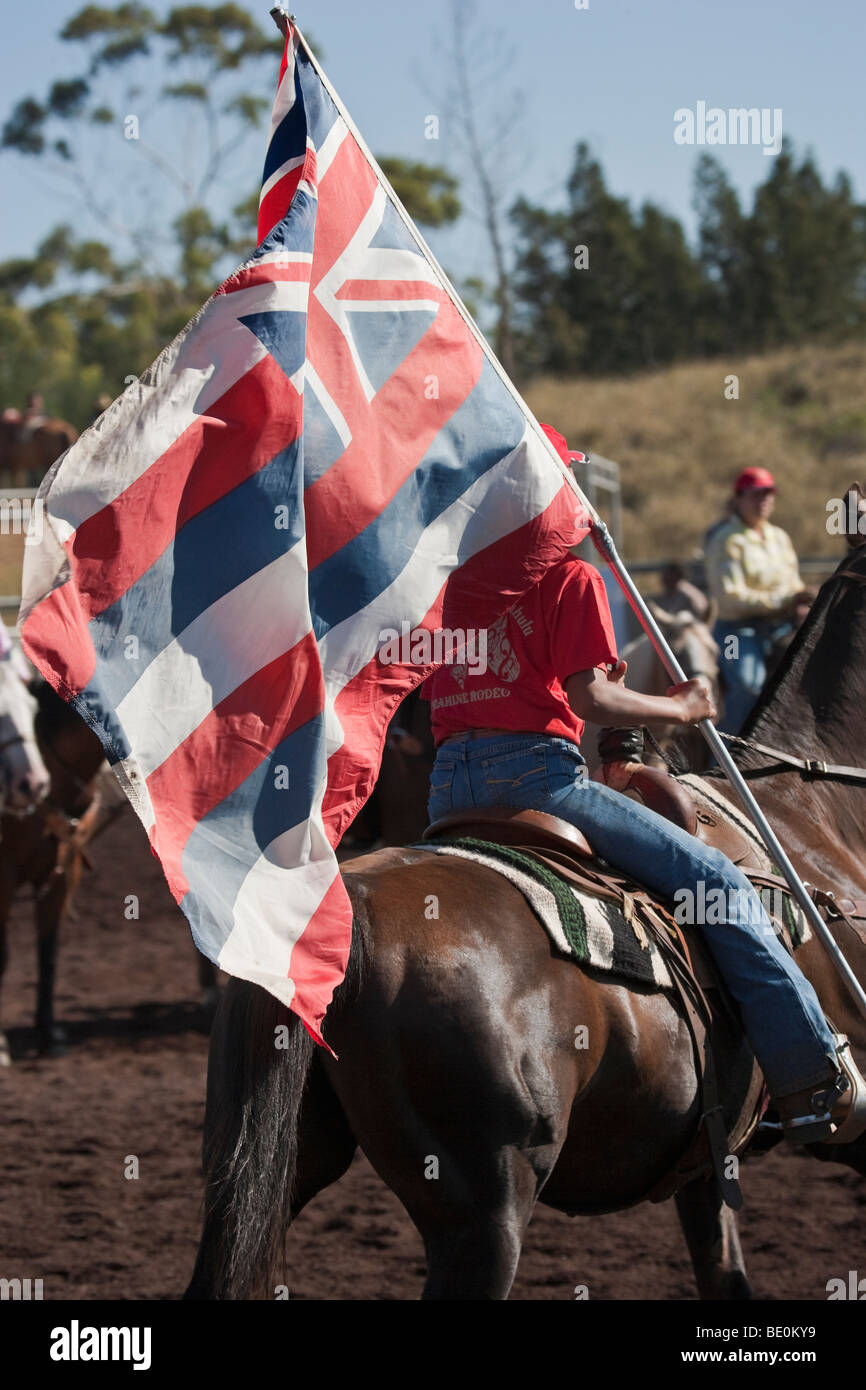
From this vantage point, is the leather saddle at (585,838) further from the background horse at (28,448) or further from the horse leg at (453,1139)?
the background horse at (28,448)

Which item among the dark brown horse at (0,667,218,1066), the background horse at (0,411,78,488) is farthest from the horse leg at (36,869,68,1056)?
the background horse at (0,411,78,488)

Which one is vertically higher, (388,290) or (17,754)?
(388,290)

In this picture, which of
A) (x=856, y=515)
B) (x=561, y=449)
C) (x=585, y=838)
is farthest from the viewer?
Answer: (x=856, y=515)

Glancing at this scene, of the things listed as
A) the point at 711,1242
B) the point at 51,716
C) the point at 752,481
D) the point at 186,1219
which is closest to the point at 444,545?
the point at 711,1242

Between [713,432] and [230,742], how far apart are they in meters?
42.1

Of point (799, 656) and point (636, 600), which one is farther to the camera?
point (799, 656)

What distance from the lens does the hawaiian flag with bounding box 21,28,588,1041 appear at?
3238 millimetres

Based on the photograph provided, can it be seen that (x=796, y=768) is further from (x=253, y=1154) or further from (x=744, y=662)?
(x=744, y=662)

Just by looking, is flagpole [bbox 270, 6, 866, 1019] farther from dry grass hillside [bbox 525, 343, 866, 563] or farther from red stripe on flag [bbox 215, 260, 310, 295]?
dry grass hillside [bbox 525, 343, 866, 563]

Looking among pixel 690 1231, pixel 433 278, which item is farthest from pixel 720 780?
pixel 433 278

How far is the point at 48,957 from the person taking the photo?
9414mm

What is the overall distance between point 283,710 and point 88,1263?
3.26m

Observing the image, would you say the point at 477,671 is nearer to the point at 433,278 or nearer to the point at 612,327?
the point at 433,278

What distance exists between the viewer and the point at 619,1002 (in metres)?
3.53
